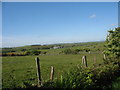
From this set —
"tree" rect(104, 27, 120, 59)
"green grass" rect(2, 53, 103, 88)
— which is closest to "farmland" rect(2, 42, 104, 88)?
"green grass" rect(2, 53, 103, 88)

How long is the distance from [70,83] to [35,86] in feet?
2.28

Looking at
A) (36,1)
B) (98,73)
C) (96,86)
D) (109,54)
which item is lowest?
(96,86)

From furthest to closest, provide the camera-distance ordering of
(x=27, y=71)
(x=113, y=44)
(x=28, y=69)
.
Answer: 1. (x=28, y=69)
2. (x=27, y=71)
3. (x=113, y=44)

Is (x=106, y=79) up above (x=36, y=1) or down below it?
below

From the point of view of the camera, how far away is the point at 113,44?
523cm

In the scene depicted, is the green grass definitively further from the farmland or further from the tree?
the tree

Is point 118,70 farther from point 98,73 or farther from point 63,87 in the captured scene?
point 63,87

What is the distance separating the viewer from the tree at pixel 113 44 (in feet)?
16.8

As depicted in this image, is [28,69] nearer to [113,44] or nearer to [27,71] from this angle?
[27,71]

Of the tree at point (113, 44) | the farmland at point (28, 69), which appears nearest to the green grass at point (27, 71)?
the farmland at point (28, 69)

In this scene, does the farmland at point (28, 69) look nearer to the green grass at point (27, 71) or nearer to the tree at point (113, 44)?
the green grass at point (27, 71)

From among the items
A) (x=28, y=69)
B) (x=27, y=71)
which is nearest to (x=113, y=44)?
(x=27, y=71)

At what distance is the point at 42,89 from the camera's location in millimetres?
2719

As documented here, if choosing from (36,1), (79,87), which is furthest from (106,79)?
(36,1)
